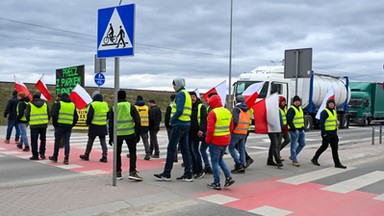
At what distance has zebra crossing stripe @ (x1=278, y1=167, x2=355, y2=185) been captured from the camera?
8.64 meters

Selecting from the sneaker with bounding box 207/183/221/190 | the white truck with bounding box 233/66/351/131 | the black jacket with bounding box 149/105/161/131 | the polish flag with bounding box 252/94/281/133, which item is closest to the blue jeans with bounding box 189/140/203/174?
the sneaker with bounding box 207/183/221/190

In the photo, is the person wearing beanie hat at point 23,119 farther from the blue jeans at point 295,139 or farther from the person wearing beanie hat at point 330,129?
the person wearing beanie hat at point 330,129

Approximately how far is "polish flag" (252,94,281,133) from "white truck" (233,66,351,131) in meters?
12.5

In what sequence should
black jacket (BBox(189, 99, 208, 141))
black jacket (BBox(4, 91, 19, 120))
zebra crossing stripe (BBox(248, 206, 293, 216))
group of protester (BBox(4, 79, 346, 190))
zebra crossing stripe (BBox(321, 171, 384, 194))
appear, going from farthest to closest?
black jacket (BBox(4, 91, 19, 120)), black jacket (BBox(189, 99, 208, 141)), zebra crossing stripe (BBox(321, 171, 384, 194)), group of protester (BBox(4, 79, 346, 190)), zebra crossing stripe (BBox(248, 206, 293, 216))

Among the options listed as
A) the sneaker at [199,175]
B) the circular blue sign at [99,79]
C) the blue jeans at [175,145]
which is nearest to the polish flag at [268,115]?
the sneaker at [199,175]

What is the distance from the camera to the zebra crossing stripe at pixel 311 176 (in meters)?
8.64

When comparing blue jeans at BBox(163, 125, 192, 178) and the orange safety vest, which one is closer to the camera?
blue jeans at BBox(163, 125, 192, 178)

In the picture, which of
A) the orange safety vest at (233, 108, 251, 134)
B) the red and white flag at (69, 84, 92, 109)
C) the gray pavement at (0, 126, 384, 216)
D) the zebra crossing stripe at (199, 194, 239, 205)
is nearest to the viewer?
the gray pavement at (0, 126, 384, 216)

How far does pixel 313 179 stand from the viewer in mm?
8930

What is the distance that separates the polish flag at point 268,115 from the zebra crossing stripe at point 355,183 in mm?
2108

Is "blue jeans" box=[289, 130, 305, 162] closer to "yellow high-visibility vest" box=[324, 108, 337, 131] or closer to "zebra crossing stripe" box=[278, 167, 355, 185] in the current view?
"yellow high-visibility vest" box=[324, 108, 337, 131]

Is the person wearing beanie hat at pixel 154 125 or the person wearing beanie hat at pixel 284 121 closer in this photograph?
the person wearing beanie hat at pixel 284 121

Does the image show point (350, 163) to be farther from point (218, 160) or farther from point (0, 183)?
point (0, 183)

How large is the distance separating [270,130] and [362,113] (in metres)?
26.7
